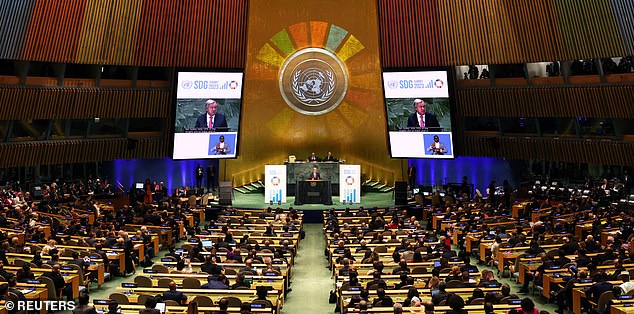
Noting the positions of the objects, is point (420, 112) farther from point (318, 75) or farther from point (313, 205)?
point (318, 75)

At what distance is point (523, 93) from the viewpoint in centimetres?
2992

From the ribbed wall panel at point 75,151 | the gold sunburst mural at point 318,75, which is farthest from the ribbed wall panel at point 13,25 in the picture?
the gold sunburst mural at point 318,75

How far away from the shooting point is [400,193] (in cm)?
2966

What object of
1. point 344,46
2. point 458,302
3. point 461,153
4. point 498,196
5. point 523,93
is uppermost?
point 344,46

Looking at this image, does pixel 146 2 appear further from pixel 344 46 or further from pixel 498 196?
pixel 498 196

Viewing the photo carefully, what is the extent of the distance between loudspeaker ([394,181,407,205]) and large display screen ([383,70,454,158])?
1255 millimetres

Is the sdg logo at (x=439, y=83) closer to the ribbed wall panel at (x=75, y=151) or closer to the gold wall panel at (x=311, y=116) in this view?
the gold wall panel at (x=311, y=116)

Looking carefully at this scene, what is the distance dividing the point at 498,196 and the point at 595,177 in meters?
5.12

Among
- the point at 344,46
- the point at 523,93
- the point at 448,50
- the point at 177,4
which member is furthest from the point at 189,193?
the point at 523,93

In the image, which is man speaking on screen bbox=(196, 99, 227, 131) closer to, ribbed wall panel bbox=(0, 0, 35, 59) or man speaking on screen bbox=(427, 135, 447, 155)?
ribbed wall panel bbox=(0, 0, 35, 59)

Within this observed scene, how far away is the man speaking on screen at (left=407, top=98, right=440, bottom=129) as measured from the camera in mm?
29047

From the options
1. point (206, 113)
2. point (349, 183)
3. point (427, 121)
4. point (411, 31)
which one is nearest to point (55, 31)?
point (206, 113)

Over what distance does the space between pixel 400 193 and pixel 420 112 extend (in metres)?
3.21

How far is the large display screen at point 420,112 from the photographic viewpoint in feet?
94.6
